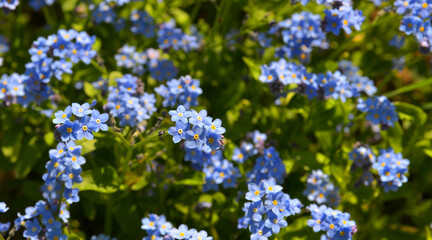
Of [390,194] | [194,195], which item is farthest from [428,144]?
[194,195]

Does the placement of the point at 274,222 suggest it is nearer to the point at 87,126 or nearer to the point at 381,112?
the point at 87,126

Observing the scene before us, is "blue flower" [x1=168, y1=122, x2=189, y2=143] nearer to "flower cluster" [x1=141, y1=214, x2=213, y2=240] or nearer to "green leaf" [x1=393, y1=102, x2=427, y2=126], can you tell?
"flower cluster" [x1=141, y1=214, x2=213, y2=240]

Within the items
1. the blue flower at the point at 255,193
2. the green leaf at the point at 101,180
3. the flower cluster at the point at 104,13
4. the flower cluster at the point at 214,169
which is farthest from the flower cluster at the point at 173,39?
the blue flower at the point at 255,193

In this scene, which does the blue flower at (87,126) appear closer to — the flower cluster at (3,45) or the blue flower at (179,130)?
the blue flower at (179,130)

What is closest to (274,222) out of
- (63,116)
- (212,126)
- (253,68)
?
(212,126)

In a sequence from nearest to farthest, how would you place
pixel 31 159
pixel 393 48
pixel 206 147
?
pixel 206 147 → pixel 31 159 → pixel 393 48

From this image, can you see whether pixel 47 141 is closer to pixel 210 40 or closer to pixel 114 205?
pixel 114 205
